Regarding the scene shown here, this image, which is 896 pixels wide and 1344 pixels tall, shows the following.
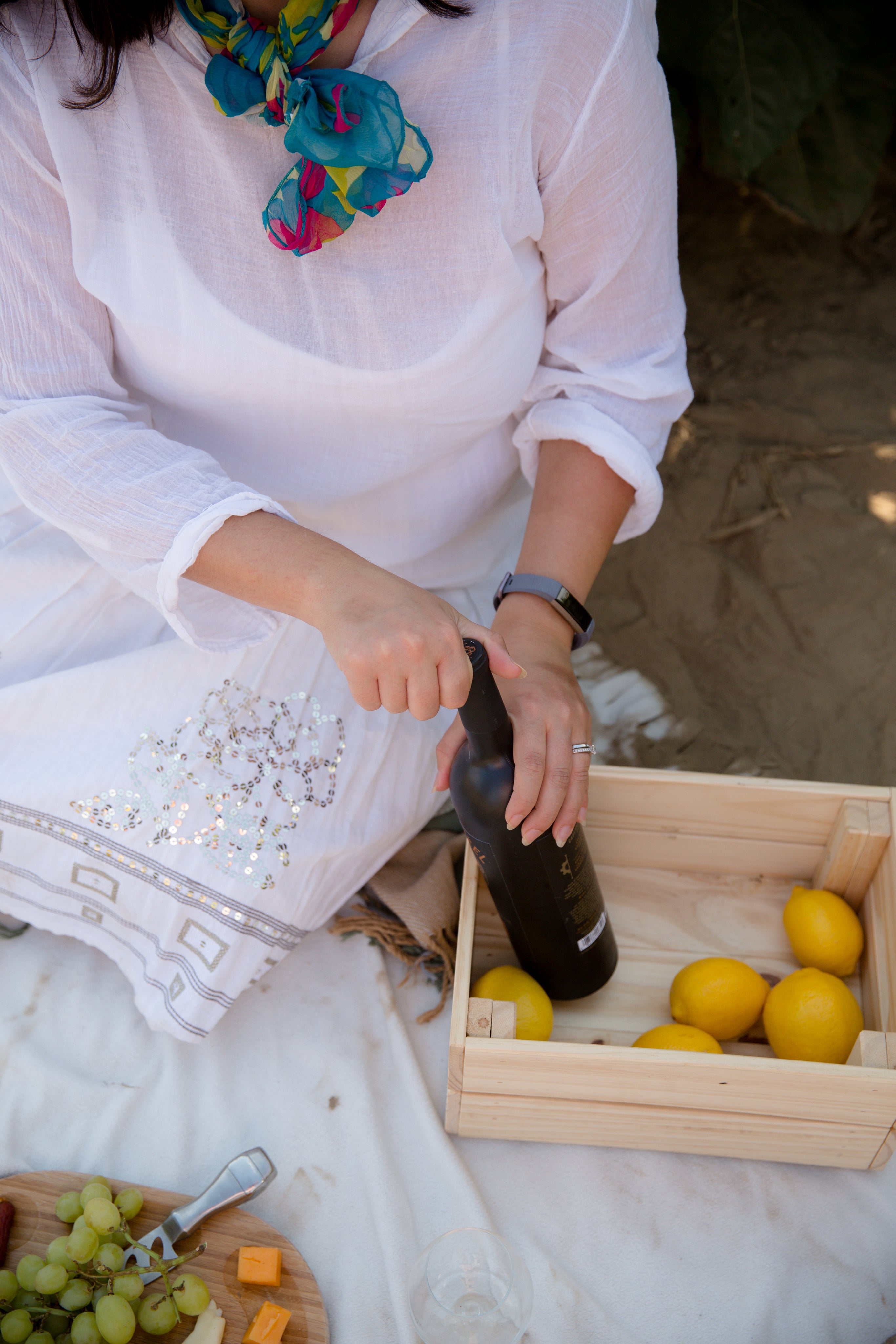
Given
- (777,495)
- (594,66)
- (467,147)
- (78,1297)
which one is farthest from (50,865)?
(777,495)

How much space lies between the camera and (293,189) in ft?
3.16

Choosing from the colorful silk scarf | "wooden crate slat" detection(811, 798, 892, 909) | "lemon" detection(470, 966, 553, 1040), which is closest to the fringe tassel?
"lemon" detection(470, 966, 553, 1040)

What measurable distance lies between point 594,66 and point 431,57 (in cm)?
17

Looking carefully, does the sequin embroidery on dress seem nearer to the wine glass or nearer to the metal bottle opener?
the metal bottle opener

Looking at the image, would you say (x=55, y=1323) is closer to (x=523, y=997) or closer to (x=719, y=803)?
(x=523, y=997)

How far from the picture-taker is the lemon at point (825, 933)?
3.82 ft

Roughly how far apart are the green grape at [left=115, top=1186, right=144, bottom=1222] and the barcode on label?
1.74ft

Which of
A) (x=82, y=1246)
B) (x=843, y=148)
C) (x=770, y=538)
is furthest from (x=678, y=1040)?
(x=843, y=148)

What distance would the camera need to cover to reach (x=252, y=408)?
3.68ft

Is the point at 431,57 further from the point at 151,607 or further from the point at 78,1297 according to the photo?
the point at 78,1297

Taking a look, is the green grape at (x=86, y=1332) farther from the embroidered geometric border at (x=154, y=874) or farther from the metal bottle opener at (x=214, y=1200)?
the embroidered geometric border at (x=154, y=874)

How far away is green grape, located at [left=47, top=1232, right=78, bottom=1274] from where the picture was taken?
932 millimetres

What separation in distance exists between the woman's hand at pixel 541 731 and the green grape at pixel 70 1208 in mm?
566

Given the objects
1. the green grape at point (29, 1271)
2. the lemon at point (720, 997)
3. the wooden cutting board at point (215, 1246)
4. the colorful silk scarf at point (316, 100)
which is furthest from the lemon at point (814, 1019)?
the colorful silk scarf at point (316, 100)
